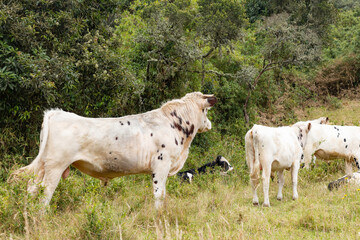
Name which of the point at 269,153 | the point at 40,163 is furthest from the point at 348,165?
the point at 40,163

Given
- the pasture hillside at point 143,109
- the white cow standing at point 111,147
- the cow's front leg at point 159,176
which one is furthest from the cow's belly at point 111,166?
the pasture hillside at point 143,109

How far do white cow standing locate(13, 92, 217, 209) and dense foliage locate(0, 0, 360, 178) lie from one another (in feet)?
6.46

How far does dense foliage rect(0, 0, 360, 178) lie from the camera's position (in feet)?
26.3

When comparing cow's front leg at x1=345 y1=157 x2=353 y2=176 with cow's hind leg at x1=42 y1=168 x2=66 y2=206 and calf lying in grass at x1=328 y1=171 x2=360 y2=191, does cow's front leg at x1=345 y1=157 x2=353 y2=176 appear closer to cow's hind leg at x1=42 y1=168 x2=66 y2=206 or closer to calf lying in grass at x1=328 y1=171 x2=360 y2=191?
calf lying in grass at x1=328 y1=171 x2=360 y2=191

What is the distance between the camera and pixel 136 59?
13617 millimetres

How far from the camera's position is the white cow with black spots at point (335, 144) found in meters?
10.5

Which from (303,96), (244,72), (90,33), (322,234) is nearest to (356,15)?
(303,96)

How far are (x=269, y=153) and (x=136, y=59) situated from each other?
795 centimetres

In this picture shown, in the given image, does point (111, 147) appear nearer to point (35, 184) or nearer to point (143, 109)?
point (35, 184)

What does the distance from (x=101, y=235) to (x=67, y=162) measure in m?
1.57

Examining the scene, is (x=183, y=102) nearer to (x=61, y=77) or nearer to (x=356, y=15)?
(x=61, y=77)

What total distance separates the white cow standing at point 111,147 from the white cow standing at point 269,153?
5.32 feet

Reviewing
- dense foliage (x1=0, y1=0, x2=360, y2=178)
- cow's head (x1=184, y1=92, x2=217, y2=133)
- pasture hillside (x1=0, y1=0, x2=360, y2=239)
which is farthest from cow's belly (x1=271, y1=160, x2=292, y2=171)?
dense foliage (x1=0, y1=0, x2=360, y2=178)

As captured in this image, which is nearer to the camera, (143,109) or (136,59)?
(143,109)
